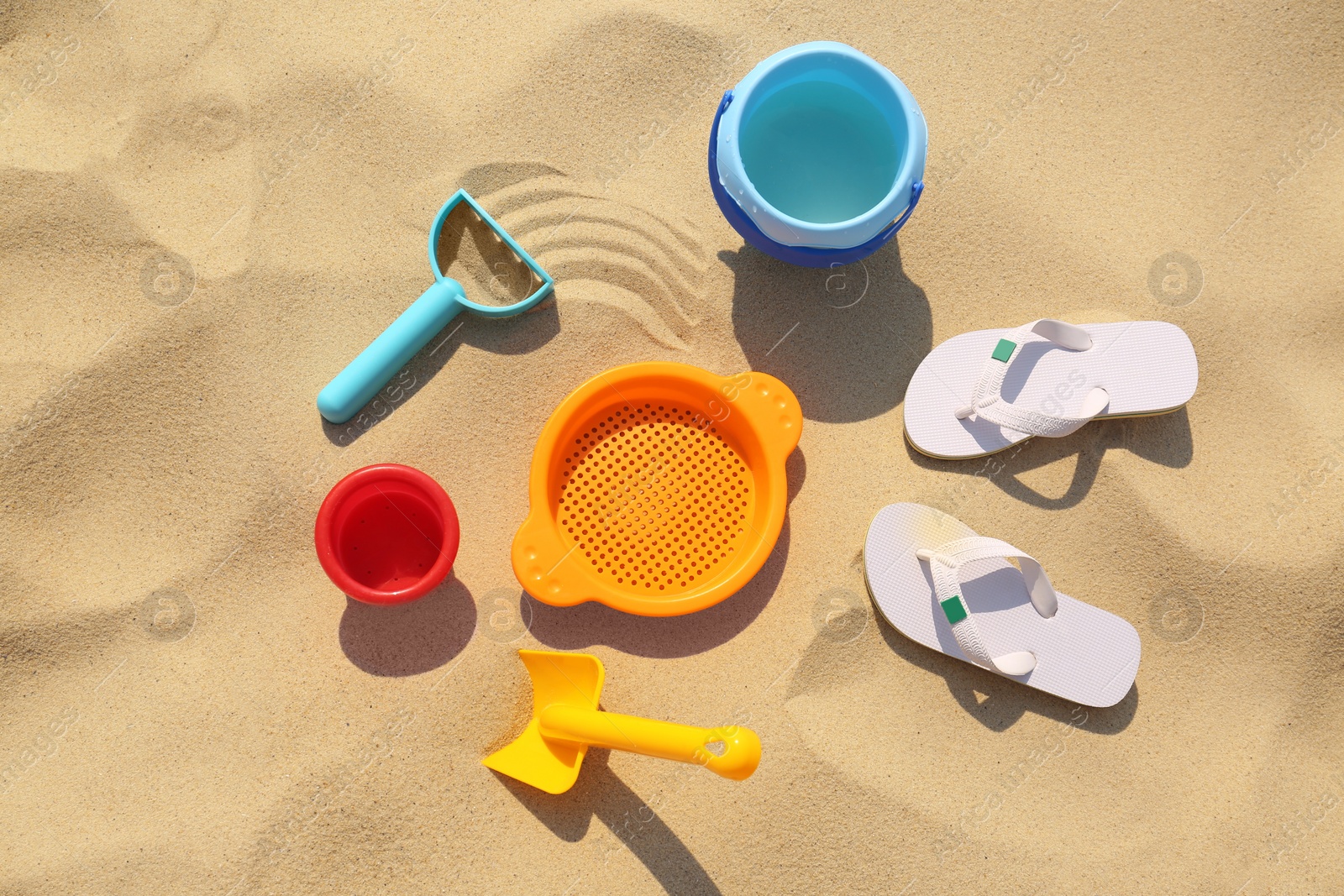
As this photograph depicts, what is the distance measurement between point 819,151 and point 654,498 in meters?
0.65

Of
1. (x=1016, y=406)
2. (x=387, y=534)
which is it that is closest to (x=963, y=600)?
(x=1016, y=406)

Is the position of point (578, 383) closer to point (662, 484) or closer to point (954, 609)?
point (662, 484)

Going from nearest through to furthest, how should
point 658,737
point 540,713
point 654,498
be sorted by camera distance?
point 658,737 < point 540,713 < point 654,498

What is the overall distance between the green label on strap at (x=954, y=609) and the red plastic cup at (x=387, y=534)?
802 mm

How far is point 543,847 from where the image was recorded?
1400 millimetres

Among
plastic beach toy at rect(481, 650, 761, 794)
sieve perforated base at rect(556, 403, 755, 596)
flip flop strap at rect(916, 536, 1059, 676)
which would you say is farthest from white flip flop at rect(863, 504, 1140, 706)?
plastic beach toy at rect(481, 650, 761, 794)

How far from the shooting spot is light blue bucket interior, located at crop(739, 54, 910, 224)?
138 centimetres

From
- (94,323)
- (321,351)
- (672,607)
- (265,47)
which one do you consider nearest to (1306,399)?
(672,607)

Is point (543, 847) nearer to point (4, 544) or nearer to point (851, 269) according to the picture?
point (4, 544)

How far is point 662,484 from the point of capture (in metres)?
1.45

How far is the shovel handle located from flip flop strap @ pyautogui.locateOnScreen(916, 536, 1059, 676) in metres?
0.42

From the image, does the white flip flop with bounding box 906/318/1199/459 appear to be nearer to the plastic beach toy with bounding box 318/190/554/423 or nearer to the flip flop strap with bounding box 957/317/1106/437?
the flip flop strap with bounding box 957/317/1106/437

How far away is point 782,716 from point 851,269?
80 centimetres

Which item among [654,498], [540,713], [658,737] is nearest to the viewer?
[658,737]
